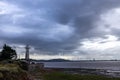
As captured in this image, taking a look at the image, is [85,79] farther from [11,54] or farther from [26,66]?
[11,54]

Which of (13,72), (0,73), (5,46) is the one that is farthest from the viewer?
(5,46)

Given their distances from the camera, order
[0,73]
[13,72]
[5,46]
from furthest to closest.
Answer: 1. [5,46]
2. [13,72]
3. [0,73]

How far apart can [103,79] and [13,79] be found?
137 feet

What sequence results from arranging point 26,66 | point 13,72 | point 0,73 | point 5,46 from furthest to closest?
point 5,46 < point 26,66 < point 13,72 < point 0,73

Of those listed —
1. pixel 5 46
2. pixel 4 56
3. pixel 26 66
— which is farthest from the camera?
pixel 5 46

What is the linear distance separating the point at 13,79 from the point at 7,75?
1.32m

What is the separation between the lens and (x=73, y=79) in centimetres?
7638

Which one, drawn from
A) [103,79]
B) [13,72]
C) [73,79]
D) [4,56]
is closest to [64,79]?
[73,79]

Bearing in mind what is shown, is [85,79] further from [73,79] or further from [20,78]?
[20,78]

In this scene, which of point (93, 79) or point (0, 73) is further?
point (93, 79)

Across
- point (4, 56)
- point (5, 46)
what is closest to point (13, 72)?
point (4, 56)

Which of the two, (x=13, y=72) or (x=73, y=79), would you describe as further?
(x=73, y=79)

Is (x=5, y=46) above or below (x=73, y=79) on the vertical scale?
above

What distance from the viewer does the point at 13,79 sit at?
38.2m
